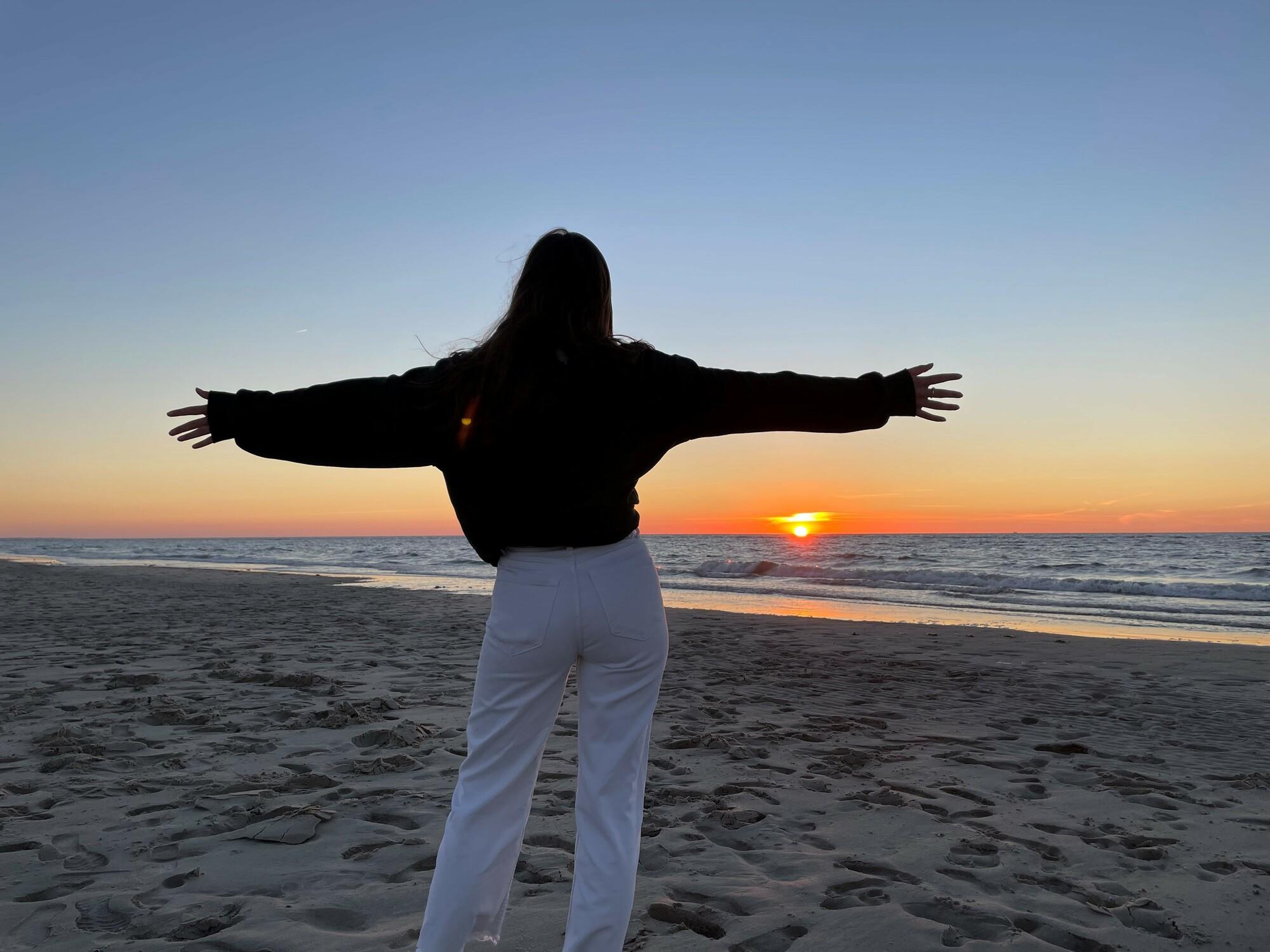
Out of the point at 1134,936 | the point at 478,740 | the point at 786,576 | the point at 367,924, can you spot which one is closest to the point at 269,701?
the point at 367,924

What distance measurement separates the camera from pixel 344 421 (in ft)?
5.99

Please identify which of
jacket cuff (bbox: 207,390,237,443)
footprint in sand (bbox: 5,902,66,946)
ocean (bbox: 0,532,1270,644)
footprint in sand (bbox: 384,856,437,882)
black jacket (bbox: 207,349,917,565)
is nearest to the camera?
black jacket (bbox: 207,349,917,565)

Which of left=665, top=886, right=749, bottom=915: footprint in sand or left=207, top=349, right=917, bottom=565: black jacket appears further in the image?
left=665, top=886, right=749, bottom=915: footprint in sand

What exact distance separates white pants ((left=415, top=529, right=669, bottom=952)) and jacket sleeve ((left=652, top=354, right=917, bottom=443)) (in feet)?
1.07

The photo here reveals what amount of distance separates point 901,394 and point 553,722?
1.21 metres

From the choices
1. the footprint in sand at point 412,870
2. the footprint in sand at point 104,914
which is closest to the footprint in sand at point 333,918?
the footprint in sand at point 412,870

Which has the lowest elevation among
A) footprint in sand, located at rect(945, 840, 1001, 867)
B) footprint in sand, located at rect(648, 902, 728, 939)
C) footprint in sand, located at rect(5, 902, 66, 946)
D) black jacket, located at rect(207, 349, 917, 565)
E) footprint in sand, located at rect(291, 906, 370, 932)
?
footprint in sand, located at rect(945, 840, 1001, 867)

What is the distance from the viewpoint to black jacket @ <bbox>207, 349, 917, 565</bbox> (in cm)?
175

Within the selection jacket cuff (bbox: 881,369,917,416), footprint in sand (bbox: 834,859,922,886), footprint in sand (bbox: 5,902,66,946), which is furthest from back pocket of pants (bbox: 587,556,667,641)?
footprint in sand (bbox: 5,902,66,946)

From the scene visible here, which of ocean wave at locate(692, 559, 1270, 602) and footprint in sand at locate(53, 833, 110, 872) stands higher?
footprint in sand at locate(53, 833, 110, 872)

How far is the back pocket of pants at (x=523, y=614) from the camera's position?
69.7 inches

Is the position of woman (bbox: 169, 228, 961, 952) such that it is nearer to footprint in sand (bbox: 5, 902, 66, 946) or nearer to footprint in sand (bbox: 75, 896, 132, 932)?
footprint in sand (bbox: 75, 896, 132, 932)

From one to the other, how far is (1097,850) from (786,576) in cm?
2155

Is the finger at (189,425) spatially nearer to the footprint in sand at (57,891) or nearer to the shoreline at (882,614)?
the footprint in sand at (57,891)
